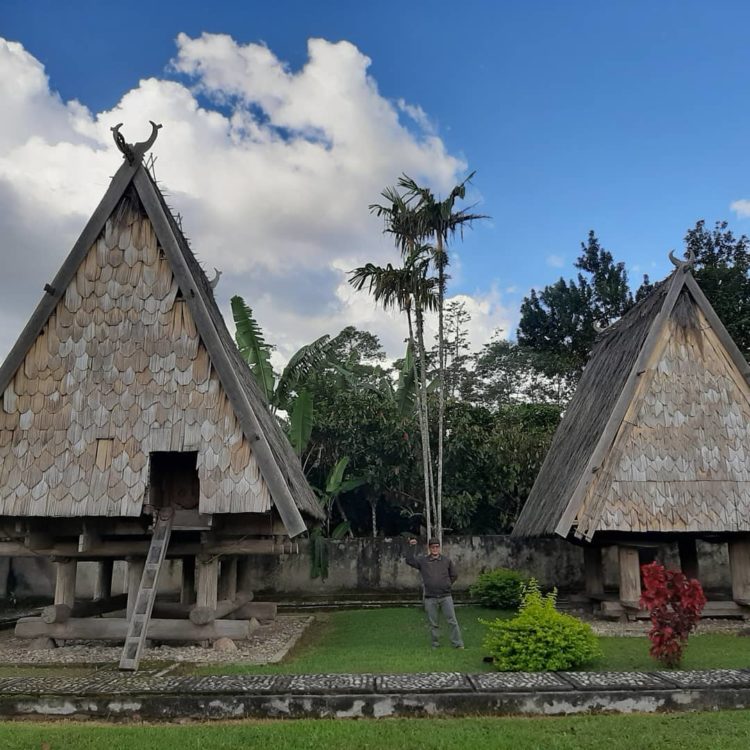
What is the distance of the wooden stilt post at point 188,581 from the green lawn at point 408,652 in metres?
Answer: 2.25

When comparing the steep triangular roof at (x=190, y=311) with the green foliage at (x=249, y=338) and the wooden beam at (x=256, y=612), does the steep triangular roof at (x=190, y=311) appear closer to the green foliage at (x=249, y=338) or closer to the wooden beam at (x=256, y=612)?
the wooden beam at (x=256, y=612)

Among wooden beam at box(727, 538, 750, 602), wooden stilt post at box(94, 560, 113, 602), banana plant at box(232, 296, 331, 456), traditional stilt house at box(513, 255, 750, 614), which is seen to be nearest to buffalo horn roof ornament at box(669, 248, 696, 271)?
traditional stilt house at box(513, 255, 750, 614)

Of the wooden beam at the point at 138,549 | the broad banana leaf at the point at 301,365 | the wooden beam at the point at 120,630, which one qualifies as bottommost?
the wooden beam at the point at 120,630

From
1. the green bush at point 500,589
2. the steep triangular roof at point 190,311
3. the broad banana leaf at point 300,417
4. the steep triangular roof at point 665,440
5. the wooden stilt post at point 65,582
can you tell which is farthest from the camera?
the broad banana leaf at point 300,417

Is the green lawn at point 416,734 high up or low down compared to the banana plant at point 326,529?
down

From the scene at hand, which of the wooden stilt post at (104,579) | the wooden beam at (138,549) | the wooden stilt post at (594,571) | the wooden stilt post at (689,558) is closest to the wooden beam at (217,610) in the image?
the wooden beam at (138,549)

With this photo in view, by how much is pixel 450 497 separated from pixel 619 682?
1356 cm

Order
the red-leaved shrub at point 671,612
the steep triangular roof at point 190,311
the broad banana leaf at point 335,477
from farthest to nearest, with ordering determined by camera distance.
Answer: the broad banana leaf at point 335,477, the steep triangular roof at point 190,311, the red-leaved shrub at point 671,612

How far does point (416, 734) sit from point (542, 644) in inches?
96.2

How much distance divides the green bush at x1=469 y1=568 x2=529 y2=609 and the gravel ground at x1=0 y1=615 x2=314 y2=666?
4558 millimetres

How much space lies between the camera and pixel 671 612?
7719mm

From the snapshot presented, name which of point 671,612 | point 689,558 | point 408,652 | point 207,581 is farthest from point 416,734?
point 689,558

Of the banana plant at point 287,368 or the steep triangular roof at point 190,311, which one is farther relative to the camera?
the banana plant at point 287,368

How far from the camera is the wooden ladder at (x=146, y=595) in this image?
856cm
